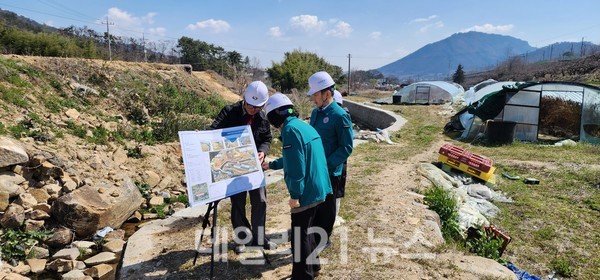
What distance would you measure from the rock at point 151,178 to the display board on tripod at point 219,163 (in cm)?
422

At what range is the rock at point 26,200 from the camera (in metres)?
4.89

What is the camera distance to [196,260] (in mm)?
3564

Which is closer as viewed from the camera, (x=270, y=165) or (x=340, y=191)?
(x=270, y=165)

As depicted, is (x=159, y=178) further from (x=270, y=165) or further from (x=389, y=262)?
(x=389, y=262)

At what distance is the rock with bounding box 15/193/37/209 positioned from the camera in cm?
489

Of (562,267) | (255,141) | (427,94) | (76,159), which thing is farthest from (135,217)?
(427,94)

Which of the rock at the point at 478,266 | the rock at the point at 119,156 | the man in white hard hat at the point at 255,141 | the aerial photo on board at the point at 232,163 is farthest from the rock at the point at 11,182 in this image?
the rock at the point at 478,266

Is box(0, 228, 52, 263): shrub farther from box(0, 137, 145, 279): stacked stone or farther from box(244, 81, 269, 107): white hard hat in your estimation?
box(244, 81, 269, 107): white hard hat

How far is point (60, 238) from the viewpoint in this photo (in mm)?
4664

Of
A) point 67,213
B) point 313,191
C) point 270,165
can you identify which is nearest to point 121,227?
point 67,213

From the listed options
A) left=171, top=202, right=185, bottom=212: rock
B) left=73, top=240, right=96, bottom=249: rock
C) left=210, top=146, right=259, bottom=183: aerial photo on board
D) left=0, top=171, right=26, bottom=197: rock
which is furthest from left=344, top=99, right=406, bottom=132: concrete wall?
left=0, top=171, right=26, bottom=197: rock

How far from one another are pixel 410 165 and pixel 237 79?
16432mm

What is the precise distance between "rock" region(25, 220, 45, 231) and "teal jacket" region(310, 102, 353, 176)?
13.5 ft

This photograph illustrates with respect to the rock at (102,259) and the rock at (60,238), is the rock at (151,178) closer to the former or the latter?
the rock at (60,238)
